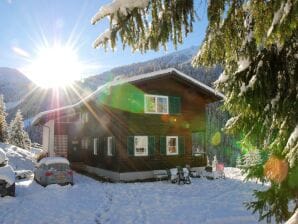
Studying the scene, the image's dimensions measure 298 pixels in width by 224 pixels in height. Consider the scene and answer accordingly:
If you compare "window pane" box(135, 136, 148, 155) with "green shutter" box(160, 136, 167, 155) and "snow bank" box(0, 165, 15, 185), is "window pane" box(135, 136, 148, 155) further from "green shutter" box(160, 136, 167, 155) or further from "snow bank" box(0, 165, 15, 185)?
"snow bank" box(0, 165, 15, 185)

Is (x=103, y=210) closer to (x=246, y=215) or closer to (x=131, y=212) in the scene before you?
(x=131, y=212)

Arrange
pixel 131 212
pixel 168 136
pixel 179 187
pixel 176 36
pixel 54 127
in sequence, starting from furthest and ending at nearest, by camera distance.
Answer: pixel 54 127
pixel 168 136
pixel 179 187
pixel 131 212
pixel 176 36

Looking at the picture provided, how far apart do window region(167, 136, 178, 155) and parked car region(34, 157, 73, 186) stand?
24.2ft

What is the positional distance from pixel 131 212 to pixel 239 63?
858 cm

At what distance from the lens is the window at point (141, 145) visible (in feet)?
73.0

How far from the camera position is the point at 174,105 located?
23797 millimetres

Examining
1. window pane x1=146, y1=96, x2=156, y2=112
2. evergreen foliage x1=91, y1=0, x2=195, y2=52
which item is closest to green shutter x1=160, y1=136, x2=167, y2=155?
window pane x1=146, y1=96, x2=156, y2=112

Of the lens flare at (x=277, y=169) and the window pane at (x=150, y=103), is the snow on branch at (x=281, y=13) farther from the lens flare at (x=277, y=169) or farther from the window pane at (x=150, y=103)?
the window pane at (x=150, y=103)

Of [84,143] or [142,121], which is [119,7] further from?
[84,143]

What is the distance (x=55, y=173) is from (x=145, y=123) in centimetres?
676

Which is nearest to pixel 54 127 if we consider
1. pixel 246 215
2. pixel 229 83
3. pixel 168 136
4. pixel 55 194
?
pixel 168 136

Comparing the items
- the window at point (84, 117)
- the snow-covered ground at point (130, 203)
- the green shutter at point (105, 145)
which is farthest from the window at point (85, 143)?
the snow-covered ground at point (130, 203)

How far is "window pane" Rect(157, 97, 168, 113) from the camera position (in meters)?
23.3

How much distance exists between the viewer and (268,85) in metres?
4.75
